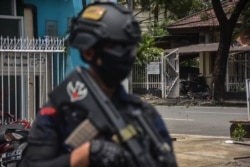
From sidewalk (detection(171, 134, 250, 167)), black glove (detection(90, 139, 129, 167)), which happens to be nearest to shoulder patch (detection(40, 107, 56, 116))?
black glove (detection(90, 139, 129, 167))

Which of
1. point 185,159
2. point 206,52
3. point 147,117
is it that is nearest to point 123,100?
point 147,117

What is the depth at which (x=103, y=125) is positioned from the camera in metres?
2.12

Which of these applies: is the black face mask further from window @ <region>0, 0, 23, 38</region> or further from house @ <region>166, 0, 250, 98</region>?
house @ <region>166, 0, 250, 98</region>

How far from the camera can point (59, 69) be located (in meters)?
8.88

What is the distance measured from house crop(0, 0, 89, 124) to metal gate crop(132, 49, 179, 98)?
21.0m

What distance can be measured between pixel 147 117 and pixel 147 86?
28727mm

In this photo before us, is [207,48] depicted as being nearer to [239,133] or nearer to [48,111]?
[239,133]

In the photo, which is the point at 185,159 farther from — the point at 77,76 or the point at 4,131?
the point at 77,76

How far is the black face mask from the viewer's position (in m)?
2.16

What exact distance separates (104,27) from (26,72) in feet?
21.0

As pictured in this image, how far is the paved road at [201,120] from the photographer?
15242 mm

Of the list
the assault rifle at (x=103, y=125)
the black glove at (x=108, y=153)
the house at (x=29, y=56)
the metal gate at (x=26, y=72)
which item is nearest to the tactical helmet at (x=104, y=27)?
the assault rifle at (x=103, y=125)

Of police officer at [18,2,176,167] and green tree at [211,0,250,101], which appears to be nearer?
police officer at [18,2,176,167]

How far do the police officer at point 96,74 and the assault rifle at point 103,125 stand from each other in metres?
0.03
